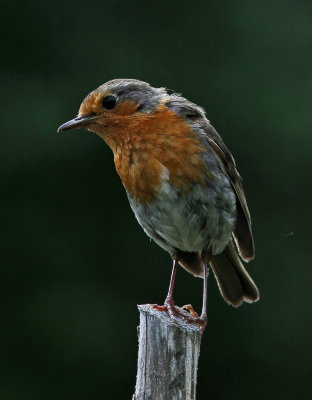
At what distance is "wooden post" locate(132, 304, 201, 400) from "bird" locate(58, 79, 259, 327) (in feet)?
0.96

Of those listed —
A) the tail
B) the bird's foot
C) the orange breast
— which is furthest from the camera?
the tail

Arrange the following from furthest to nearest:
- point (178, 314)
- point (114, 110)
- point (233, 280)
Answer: point (233, 280)
point (114, 110)
point (178, 314)

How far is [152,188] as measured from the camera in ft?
15.3

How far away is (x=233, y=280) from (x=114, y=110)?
48.7 inches

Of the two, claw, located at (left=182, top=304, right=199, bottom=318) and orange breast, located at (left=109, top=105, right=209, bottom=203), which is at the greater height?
orange breast, located at (left=109, top=105, right=209, bottom=203)

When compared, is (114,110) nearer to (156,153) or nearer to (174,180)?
(156,153)

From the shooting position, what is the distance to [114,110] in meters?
4.79

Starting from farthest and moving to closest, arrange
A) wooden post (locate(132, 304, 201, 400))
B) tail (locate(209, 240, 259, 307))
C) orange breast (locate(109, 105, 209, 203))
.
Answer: tail (locate(209, 240, 259, 307)) < orange breast (locate(109, 105, 209, 203)) < wooden post (locate(132, 304, 201, 400))

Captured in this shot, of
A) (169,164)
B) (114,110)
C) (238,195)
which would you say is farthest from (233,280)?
(114,110)

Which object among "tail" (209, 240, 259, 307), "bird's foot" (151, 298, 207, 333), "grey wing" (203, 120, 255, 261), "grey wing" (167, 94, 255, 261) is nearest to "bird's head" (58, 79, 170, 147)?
"grey wing" (167, 94, 255, 261)

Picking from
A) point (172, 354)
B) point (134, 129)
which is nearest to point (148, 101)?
point (134, 129)

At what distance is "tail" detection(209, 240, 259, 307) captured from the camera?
538 centimetres

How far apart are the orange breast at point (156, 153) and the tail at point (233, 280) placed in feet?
2.77

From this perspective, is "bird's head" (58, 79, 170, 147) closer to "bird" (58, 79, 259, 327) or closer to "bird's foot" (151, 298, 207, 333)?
"bird" (58, 79, 259, 327)
